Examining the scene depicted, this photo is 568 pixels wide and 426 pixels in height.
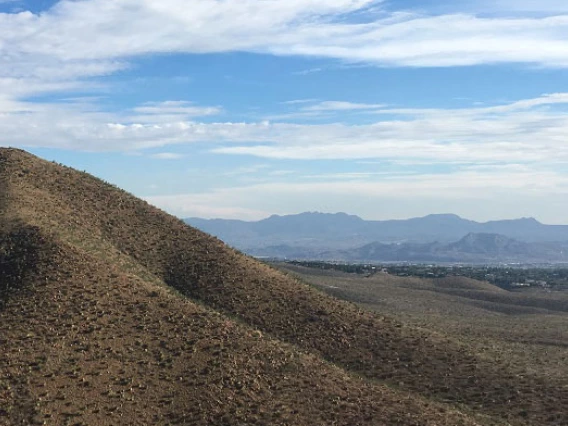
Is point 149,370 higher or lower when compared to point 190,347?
lower

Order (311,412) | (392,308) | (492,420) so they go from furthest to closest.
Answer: (392,308) → (492,420) → (311,412)

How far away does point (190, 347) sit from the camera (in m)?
43.8

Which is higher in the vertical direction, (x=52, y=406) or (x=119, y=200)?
(x=119, y=200)

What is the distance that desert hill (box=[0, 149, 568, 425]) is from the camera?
36938 mm

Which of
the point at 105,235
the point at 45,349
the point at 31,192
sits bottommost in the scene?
the point at 45,349

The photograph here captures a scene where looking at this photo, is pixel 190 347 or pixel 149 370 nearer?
pixel 149 370

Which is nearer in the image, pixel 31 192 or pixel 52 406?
pixel 52 406

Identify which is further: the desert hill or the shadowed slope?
the desert hill

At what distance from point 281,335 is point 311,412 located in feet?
56.6

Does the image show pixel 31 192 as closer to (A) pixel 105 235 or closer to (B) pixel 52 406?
(A) pixel 105 235

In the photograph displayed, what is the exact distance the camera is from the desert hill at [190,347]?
36.9 meters

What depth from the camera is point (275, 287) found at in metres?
63.8

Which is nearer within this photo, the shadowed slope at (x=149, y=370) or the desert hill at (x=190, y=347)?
the shadowed slope at (x=149, y=370)

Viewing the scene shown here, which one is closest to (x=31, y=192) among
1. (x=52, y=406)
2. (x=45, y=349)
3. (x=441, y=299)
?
(x=45, y=349)
